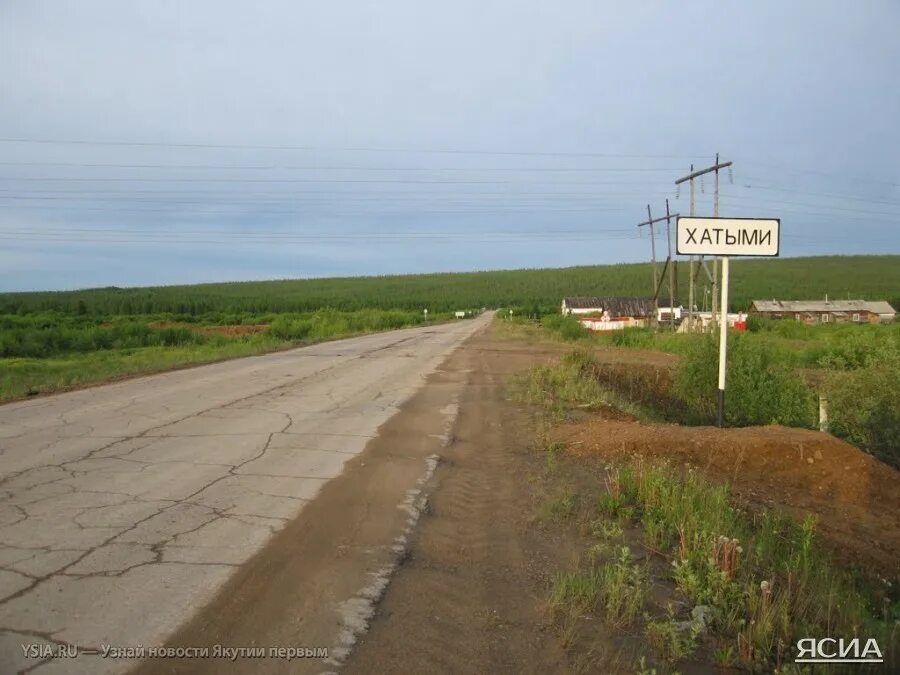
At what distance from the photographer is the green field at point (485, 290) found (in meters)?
101

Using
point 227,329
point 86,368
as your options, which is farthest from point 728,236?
point 227,329

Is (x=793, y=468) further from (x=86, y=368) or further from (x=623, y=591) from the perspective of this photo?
(x=86, y=368)

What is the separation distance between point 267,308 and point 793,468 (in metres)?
95.4

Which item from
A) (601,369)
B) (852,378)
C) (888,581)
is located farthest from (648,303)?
(888,581)

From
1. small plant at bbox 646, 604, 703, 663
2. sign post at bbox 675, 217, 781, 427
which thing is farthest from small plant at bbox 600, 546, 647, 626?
sign post at bbox 675, 217, 781, 427

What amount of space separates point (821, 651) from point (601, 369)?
15879mm

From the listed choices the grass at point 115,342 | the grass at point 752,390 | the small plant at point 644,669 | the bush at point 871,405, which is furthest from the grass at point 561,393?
the grass at point 115,342

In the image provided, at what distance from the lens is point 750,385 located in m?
13.5

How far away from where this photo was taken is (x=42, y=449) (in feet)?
28.6

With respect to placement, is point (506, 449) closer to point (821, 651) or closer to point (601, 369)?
point (821, 651)

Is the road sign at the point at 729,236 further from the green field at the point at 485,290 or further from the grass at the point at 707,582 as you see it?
the green field at the point at 485,290

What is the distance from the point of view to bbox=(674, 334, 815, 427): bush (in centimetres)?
1347

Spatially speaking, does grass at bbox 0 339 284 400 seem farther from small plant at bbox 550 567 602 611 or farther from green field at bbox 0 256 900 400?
small plant at bbox 550 567 602 611

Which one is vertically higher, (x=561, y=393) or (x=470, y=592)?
(x=561, y=393)
